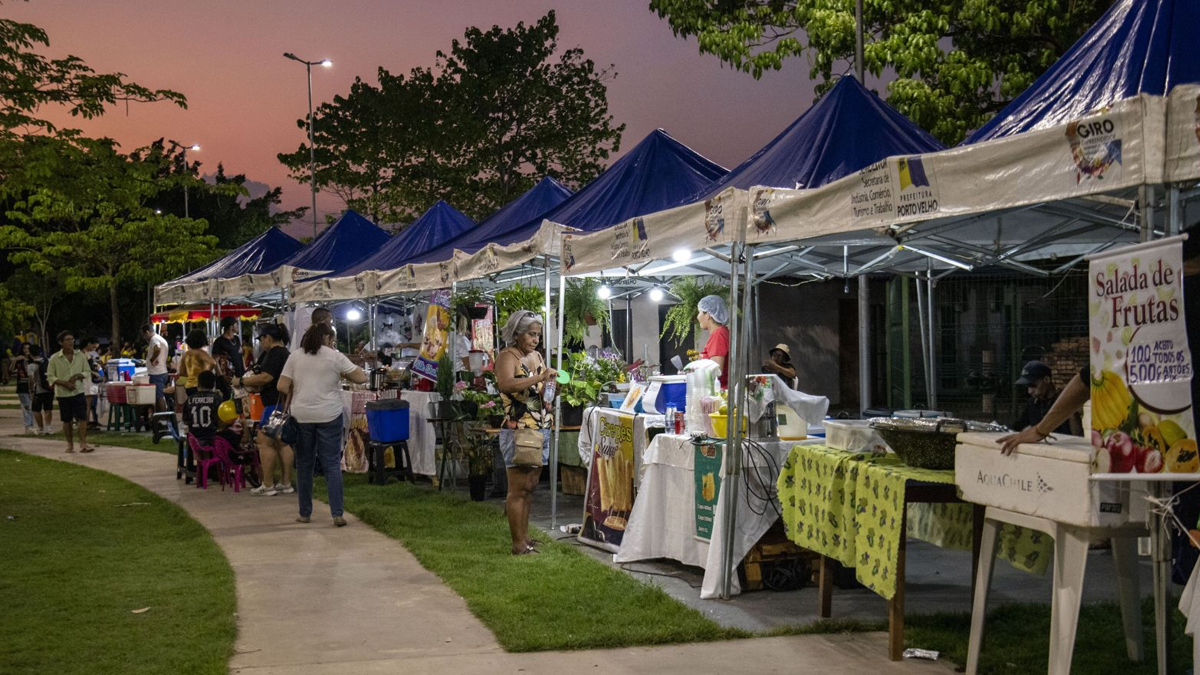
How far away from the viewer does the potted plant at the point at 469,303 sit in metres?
12.5

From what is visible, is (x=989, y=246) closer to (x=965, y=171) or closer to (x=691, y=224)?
(x=691, y=224)

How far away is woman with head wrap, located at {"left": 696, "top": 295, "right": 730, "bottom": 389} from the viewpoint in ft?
29.2

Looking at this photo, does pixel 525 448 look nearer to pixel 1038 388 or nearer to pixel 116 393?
pixel 1038 388

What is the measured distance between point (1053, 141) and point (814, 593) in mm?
3816

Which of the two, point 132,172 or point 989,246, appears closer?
point 989,246

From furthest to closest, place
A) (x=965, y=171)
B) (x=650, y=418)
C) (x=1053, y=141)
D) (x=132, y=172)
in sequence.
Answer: (x=132, y=172) → (x=650, y=418) → (x=965, y=171) → (x=1053, y=141)

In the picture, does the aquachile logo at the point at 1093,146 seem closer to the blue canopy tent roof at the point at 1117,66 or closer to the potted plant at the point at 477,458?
the blue canopy tent roof at the point at 1117,66

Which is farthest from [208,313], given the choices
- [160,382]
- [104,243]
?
[104,243]

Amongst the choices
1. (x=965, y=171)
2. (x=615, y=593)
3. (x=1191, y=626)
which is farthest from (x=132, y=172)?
(x=1191, y=626)

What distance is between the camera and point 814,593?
24.7ft

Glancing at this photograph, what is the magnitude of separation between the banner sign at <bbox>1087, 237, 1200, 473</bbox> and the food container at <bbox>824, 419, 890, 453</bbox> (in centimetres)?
211

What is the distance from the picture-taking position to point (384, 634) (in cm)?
658

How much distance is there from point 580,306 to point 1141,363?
938 cm

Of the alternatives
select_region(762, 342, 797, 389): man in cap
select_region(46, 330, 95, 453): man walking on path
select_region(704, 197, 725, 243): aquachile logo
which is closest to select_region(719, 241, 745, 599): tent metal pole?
select_region(704, 197, 725, 243): aquachile logo
